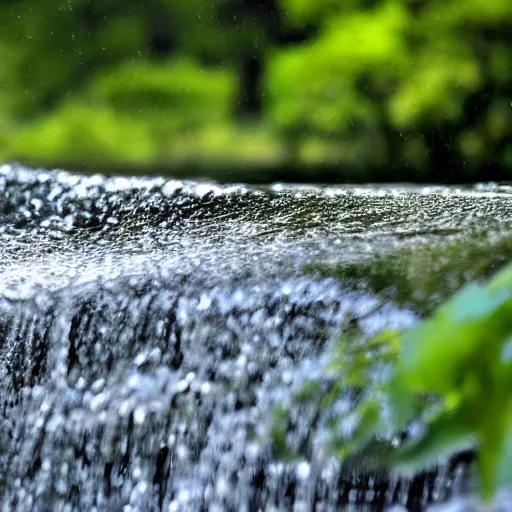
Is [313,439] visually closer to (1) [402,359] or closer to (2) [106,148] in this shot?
(1) [402,359]

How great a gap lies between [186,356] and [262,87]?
42.3 ft

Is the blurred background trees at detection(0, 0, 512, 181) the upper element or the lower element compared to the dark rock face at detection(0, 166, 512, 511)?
upper

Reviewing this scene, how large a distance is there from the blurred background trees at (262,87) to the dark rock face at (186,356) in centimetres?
274

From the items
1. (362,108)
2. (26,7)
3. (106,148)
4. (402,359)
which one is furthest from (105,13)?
(402,359)

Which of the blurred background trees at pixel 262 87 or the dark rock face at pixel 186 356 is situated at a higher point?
the blurred background trees at pixel 262 87

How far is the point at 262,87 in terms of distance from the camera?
47.6ft

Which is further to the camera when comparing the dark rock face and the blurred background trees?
the blurred background trees

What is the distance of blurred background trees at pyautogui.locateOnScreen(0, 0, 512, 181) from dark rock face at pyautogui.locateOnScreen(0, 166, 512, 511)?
274 centimetres

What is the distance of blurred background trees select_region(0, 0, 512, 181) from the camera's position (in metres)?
7.42

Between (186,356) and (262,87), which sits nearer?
(186,356)

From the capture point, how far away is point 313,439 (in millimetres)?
1680

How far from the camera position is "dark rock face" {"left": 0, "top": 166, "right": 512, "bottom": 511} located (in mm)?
1801

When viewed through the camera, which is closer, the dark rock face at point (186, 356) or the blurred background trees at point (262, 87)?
the dark rock face at point (186, 356)

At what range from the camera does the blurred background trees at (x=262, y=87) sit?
292 inches
